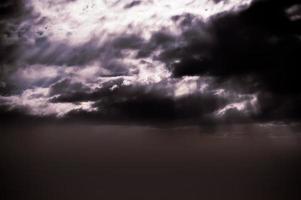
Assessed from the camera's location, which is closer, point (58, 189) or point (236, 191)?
Answer: point (58, 189)

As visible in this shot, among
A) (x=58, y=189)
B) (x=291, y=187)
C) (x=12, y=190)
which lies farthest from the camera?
(x=291, y=187)

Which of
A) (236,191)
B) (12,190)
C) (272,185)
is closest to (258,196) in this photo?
(236,191)

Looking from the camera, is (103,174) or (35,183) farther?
(103,174)

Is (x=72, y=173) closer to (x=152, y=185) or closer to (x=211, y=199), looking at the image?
(x=152, y=185)

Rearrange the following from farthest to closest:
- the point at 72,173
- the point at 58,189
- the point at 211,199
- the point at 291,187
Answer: the point at 291,187 < the point at 72,173 < the point at 211,199 < the point at 58,189

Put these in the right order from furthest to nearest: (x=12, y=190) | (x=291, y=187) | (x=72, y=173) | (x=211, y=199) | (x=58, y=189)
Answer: (x=291, y=187) → (x=72, y=173) → (x=211, y=199) → (x=58, y=189) → (x=12, y=190)

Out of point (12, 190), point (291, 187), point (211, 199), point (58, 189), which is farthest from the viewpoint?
point (291, 187)

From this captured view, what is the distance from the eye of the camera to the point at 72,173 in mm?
166250

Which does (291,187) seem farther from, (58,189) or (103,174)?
(58,189)

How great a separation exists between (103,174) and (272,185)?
92.0 metres

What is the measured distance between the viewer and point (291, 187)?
183m

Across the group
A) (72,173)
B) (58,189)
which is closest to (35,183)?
(58,189)

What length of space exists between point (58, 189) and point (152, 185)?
2549 inches

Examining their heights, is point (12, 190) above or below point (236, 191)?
above
